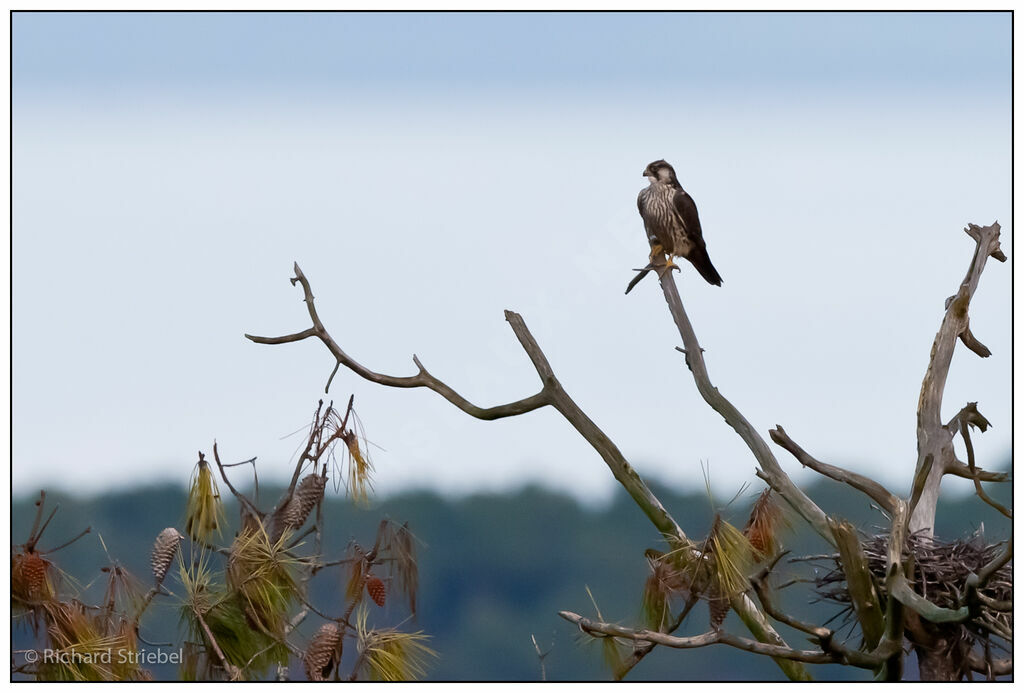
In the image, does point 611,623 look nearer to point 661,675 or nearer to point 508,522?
point 661,675

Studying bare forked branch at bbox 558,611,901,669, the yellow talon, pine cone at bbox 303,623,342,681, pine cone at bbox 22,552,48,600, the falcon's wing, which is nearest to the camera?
pine cone at bbox 303,623,342,681

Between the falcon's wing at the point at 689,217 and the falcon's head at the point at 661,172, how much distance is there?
123 mm

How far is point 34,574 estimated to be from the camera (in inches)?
Result: 141

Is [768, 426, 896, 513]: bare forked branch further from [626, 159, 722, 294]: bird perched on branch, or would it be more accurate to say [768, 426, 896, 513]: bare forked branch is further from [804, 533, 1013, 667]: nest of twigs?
[626, 159, 722, 294]: bird perched on branch

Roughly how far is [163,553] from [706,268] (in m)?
2.85

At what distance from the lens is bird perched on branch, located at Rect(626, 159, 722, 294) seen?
203 inches

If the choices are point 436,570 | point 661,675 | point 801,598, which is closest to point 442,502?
point 436,570

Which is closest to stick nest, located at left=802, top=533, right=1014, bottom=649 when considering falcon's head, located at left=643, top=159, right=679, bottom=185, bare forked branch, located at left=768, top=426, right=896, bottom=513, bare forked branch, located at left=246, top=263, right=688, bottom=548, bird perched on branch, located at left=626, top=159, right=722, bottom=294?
bare forked branch, located at left=768, top=426, right=896, bottom=513

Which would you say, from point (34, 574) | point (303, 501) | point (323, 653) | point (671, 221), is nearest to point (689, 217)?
point (671, 221)

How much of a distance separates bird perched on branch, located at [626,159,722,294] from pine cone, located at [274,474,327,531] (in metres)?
2.04

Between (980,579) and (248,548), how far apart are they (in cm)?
220

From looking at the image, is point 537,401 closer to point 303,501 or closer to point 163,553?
point 303,501
